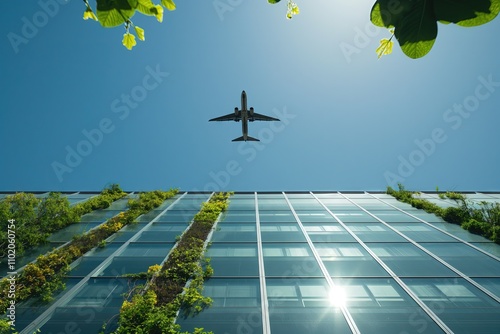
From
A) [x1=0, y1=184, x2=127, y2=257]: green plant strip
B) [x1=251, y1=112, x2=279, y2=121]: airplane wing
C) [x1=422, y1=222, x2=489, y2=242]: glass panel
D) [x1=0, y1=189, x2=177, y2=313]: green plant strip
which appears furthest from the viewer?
[x1=251, y1=112, x2=279, y2=121]: airplane wing

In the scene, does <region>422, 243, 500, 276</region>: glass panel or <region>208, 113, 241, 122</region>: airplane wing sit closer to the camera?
<region>422, 243, 500, 276</region>: glass panel

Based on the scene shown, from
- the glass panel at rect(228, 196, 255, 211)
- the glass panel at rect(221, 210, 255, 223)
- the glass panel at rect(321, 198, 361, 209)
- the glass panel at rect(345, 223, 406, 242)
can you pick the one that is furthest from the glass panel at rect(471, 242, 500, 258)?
the glass panel at rect(228, 196, 255, 211)

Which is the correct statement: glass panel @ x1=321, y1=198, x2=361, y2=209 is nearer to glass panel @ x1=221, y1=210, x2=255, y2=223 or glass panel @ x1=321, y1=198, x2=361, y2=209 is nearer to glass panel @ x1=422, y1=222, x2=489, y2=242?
glass panel @ x1=422, y1=222, x2=489, y2=242

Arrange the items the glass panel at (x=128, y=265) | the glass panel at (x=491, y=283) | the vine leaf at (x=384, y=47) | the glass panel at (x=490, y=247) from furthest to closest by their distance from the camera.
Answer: the glass panel at (x=490, y=247), the glass panel at (x=128, y=265), the glass panel at (x=491, y=283), the vine leaf at (x=384, y=47)

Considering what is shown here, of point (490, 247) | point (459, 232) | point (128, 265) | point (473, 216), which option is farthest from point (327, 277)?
point (473, 216)

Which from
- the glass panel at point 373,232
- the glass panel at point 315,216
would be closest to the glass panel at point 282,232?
the glass panel at point 315,216

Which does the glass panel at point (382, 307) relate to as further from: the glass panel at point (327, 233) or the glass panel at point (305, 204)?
the glass panel at point (305, 204)
